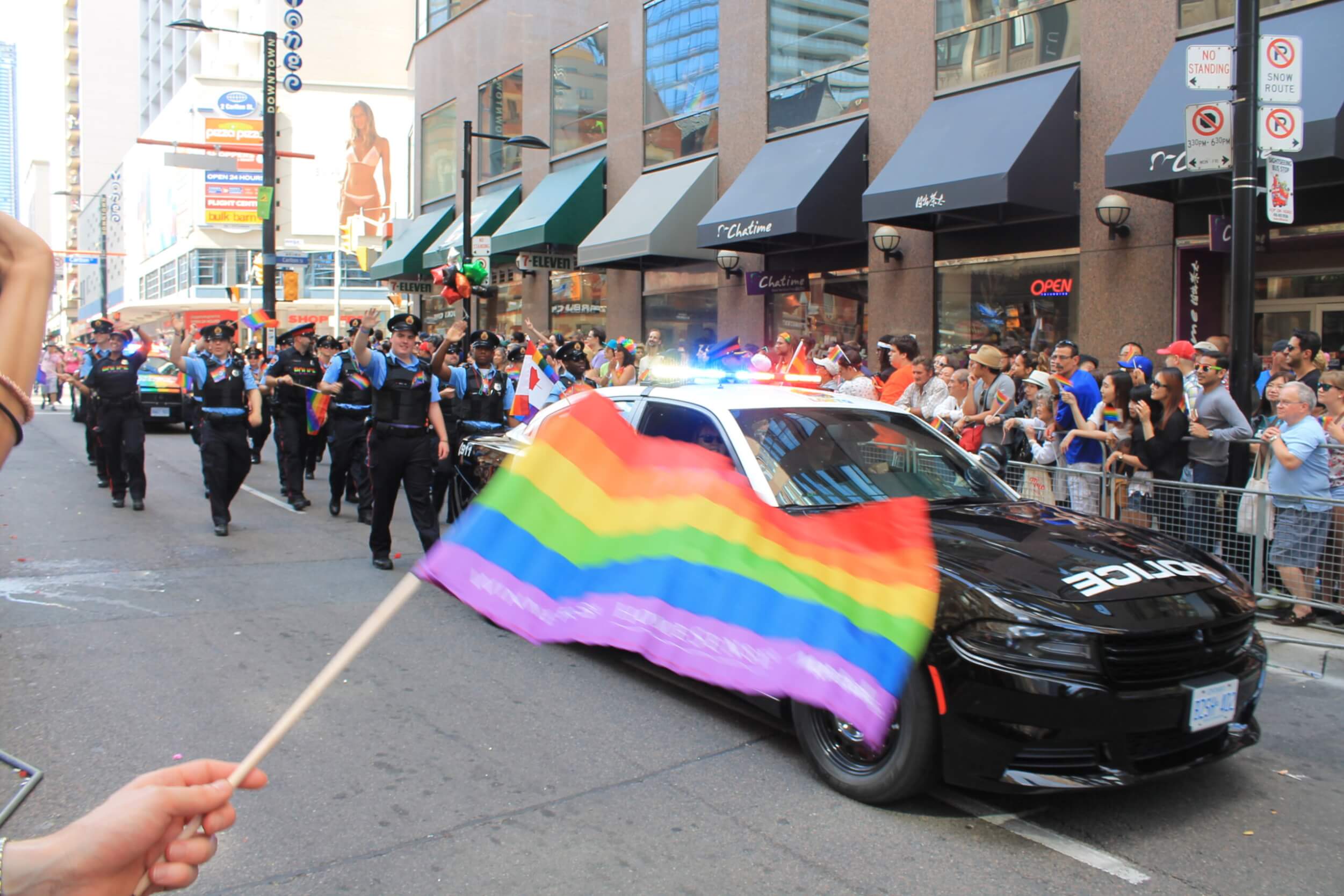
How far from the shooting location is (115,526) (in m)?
10.7

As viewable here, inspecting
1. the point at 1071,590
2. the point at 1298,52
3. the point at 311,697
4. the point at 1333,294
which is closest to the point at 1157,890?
the point at 1071,590

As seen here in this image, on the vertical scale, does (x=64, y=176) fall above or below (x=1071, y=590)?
above

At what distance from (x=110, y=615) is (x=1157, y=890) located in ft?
21.3

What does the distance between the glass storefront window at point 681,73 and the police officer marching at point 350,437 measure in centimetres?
902

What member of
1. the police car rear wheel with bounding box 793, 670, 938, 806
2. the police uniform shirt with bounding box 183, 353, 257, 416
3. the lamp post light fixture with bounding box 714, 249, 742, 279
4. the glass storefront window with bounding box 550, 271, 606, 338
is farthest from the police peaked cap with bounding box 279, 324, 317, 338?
the police car rear wheel with bounding box 793, 670, 938, 806

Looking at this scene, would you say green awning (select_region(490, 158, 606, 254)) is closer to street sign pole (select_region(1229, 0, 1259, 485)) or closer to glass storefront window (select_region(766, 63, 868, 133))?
glass storefront window (select_region(766, 63, 868, 133))

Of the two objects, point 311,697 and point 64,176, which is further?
point 64,176

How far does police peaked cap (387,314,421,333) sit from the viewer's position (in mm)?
8797

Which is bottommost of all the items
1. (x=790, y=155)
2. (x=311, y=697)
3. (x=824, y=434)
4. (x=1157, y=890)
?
(x=1157, y=890)

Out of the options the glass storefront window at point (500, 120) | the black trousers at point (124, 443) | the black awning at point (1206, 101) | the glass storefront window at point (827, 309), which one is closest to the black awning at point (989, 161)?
the black awning at point (1206, 101)

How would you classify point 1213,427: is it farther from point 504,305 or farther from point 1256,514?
point 504,305

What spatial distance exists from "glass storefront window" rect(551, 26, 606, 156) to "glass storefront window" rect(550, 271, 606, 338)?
2.67m

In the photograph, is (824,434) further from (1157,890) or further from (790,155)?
(790,155)

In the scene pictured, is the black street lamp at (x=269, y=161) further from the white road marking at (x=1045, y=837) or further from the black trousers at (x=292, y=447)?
the white road marking at (x=1045, y=837)
